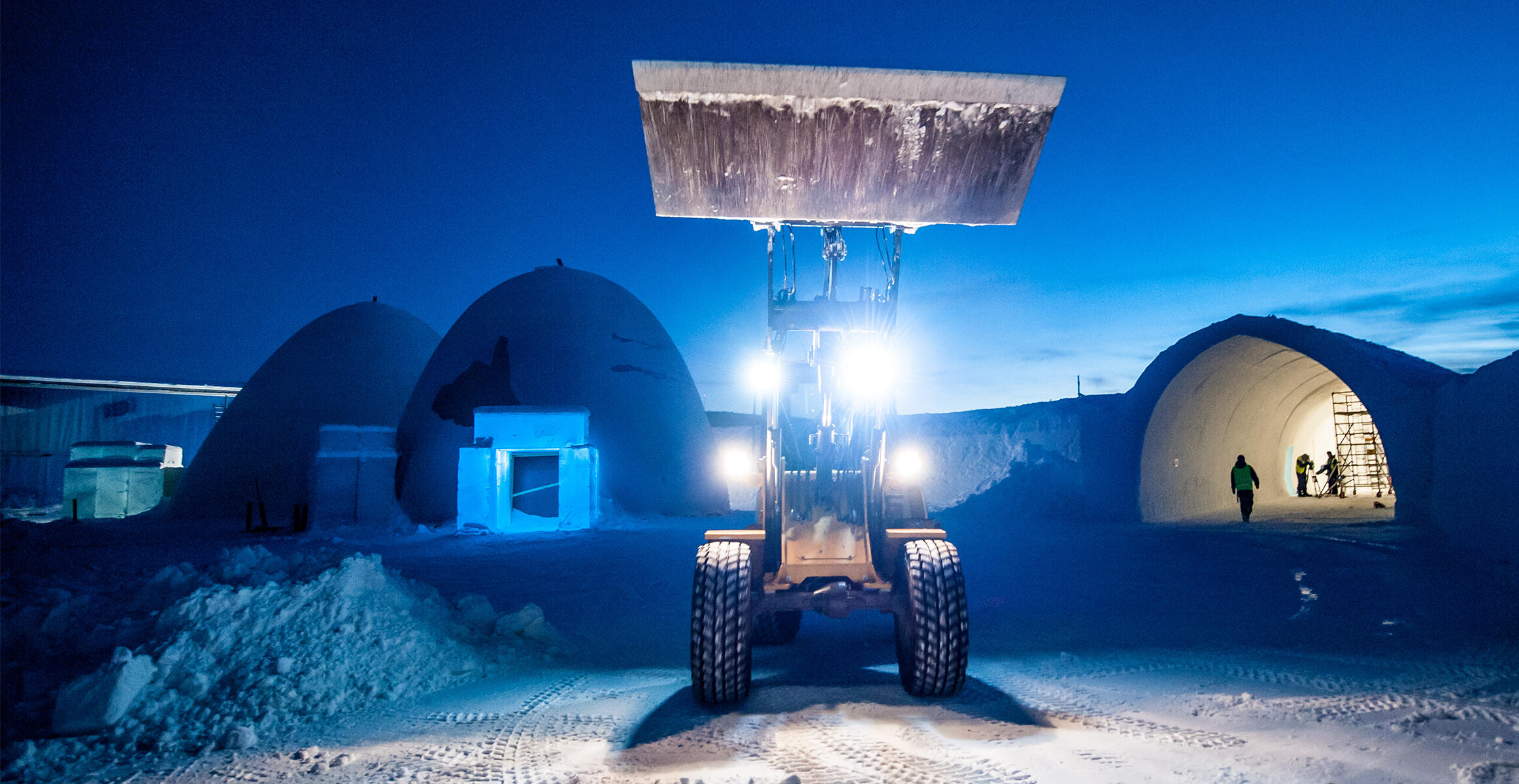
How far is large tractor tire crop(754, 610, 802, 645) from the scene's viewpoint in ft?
22.3

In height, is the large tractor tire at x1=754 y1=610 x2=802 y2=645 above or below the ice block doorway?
below

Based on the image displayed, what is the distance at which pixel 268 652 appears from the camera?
5.46 meters

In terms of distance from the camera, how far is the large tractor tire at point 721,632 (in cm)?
484

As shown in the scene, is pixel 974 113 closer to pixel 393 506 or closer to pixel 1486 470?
pixel 1486 470

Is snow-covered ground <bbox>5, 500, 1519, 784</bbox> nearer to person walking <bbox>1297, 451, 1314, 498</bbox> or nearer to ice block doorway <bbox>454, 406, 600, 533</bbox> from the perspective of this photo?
ice block doorway <bbox>454, 406, 600, 533</bbox>

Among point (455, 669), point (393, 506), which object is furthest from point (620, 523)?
point (455, 669)

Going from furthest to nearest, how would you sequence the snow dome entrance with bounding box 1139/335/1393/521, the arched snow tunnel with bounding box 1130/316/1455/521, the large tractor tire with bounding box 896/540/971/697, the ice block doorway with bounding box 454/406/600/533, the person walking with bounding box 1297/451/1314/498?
the person walking with bounding box 1297/451/1314/498 → the ice block doorway with bounding box 454/406/600/533 → the snow dome entrance with bounding box 1139/335/1393/521 → the arched snow tunnel with bounding box 1130/316/1455/521 → the large tractor tire with bounding box 896/540/971/697

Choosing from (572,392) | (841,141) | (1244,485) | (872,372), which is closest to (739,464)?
(872,372)

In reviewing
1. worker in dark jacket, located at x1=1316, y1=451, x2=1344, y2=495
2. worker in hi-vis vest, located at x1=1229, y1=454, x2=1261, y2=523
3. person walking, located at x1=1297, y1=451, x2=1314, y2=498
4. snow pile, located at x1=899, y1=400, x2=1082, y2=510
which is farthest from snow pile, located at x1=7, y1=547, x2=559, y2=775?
worker in dark jacket, located at x1=1316, y1=451, x2=1344, y2=495

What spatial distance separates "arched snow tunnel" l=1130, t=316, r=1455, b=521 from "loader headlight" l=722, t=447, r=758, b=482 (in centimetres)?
1216

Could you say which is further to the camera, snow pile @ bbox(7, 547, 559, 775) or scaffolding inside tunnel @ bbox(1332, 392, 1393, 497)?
scaffolding inside tunnel @ bbox(1332, 392, 1393, 497)

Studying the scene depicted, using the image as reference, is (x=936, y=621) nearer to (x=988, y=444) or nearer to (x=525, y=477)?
(x=525, y=477)

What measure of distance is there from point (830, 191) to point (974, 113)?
1134mm

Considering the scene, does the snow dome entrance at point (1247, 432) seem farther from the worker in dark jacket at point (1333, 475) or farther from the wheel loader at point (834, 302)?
the wheel loader at point (834, 302)
